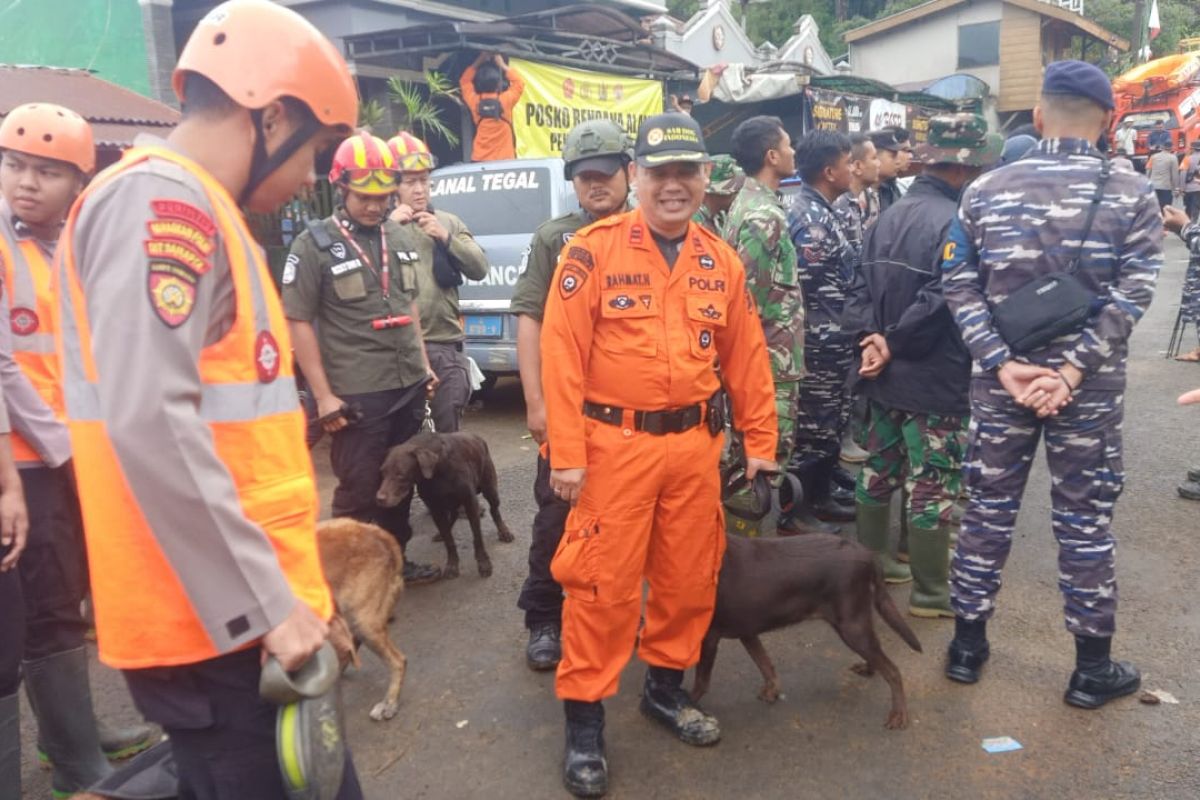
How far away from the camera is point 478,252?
5418mm

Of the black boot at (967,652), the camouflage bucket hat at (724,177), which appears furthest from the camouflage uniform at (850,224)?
the black boot at (967,652)

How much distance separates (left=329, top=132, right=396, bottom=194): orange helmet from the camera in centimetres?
417

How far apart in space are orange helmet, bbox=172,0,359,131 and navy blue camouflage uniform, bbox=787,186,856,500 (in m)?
3.84

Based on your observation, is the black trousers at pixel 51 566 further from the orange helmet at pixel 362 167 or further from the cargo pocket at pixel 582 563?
the orange helmet at pixel 362 167

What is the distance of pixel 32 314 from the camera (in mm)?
2926

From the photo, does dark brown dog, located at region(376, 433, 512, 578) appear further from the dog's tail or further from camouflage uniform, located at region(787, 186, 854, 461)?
the dog's tail

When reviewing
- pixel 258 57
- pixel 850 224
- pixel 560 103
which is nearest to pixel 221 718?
pixel 258 57

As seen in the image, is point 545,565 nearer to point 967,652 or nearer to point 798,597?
point 798,597

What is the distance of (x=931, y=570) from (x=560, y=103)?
1001cm

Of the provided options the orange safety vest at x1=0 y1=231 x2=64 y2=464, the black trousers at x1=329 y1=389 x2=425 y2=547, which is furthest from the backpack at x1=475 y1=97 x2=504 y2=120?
the orange safety vest at x1=0 y1=231 x2=64 y2=464

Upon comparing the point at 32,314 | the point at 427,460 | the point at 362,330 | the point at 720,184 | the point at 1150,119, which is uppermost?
the point at 1150,119

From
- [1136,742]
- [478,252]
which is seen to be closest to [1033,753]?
[1136,742]

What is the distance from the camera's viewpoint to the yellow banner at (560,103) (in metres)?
12.0

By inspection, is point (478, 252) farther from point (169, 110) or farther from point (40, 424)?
point (169, 110)
